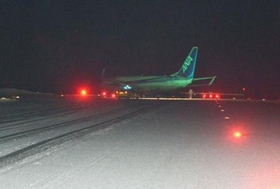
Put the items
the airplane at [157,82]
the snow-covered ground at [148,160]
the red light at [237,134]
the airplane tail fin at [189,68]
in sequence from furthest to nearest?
the airplane tail fin at [189,68]
the airplane at [157,82]
the red light at [237,134]
the snow-covered ground at [148,160]

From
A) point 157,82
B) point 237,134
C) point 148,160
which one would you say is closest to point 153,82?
point 157,82

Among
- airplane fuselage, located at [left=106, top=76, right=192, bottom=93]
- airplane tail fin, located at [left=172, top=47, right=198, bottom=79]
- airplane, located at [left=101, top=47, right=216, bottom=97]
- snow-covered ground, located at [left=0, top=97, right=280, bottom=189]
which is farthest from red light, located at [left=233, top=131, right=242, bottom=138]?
airplane tail fin, located at [left=172, top=47, right=198, bottom=79]

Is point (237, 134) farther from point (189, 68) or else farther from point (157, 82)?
point (189, 68)

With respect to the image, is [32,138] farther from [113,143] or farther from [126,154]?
[126,154]

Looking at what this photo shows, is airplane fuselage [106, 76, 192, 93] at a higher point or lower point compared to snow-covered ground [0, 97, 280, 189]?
higher

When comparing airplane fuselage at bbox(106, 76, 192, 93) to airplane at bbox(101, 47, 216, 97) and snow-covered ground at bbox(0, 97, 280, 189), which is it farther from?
snow-covered ground at bbox(0, 97, 280, 189)

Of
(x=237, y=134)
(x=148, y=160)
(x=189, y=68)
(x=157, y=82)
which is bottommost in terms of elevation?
(x=148, y=160)

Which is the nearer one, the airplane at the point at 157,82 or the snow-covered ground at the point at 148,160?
the snow-covered ground at the point at 148,160

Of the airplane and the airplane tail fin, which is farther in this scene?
the airplane tail fin

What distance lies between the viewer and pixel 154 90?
72250mm

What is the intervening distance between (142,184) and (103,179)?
2.65 ft

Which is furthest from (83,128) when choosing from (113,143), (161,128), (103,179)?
(103,179)

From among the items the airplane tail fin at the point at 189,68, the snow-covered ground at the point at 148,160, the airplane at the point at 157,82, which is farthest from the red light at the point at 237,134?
the airplane tail fin at the point at 189,68

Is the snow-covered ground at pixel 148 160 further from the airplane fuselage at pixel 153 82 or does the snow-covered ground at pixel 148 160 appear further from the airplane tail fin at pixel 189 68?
the airplane tail fin at pixel 189 68
